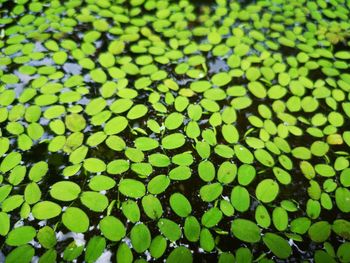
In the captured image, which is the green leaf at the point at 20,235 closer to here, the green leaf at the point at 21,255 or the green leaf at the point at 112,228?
the green leaf at the point at 21,255

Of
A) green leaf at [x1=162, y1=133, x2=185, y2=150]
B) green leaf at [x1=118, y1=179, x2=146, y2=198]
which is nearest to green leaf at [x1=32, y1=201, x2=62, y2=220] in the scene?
green leaf at [x1=118, y1=179, x2=146, y2=198]

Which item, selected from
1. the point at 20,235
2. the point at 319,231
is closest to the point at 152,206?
the point at 20,235

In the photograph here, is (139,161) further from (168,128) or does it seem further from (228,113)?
(228,113)

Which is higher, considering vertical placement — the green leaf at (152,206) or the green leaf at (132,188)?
the green leaf at (132,188)

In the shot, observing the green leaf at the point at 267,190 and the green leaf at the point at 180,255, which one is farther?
the green leaf at the point at 267,190

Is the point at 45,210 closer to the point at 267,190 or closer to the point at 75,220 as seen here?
the point at 75,220

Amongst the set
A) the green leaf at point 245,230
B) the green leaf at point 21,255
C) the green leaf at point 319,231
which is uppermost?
the green leaf at point 21,255

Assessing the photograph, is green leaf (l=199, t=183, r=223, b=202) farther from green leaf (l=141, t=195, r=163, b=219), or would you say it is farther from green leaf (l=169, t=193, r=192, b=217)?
green leaf (l=141, t=195, r=163, b=219)

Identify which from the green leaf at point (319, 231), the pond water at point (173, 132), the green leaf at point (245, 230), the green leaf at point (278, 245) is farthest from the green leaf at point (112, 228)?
the green leaf at point (319, 231)
